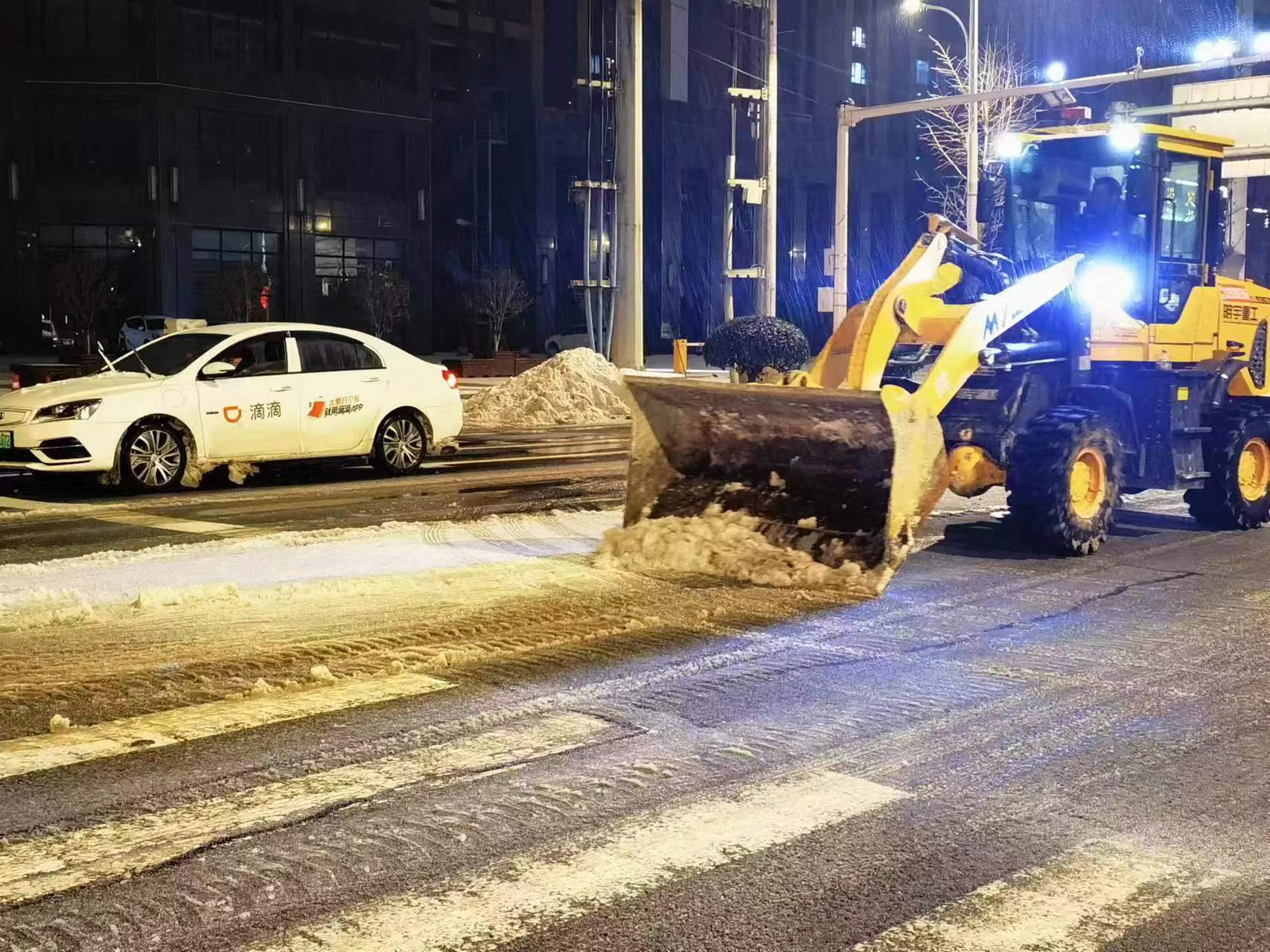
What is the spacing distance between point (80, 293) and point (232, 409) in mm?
31682

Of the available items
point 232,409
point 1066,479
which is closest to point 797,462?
point 1066,479

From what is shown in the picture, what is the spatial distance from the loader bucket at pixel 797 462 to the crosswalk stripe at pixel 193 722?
351 cm

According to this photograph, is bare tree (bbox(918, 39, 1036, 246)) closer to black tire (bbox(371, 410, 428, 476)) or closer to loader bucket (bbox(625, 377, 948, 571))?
black tire (bbox(371, 410, 428, 476))

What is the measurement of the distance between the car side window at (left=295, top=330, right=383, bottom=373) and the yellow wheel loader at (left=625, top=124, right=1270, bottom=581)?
5754mm

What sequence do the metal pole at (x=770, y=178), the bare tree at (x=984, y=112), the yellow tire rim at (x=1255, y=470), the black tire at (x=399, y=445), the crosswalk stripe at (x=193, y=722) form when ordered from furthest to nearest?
the bare tree at (x=984, y=112) < the metal pole at (x=770, y=178) < the black tire at (x=399, y=445) < the yellow tire rim at (x=1255, y=470) < the crosswalk stripe at (x=193, y=722)

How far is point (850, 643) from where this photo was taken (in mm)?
7668

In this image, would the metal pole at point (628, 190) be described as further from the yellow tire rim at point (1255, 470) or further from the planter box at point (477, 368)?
the yellow tire rim at point (1255, 470)

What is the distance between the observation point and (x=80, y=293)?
43312mm

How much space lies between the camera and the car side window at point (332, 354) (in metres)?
15.1

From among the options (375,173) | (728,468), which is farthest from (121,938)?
(375,173)

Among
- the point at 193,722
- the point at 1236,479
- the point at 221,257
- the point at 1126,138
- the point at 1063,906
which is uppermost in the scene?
the point at 221,257

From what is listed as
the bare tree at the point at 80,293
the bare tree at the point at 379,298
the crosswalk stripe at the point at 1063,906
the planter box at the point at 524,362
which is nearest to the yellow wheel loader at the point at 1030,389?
the crosswalk stripe at the point at 1063,906

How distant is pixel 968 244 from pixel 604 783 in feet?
24.7

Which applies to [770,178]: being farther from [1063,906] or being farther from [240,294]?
[1063,906]
